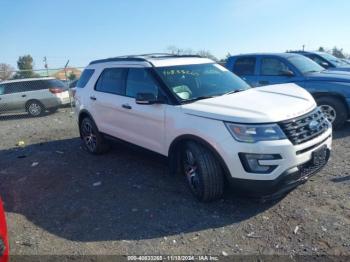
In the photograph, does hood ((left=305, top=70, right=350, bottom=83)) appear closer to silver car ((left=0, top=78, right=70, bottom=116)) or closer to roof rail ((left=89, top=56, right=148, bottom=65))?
roof rail ((left=89, top=56, right=148, bottom=65))

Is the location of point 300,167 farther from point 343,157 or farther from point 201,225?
point 343,157

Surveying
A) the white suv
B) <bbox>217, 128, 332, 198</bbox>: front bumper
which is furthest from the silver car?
<bbox>217, 128, 332, 198</bbox>: front bumper

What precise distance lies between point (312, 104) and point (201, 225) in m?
2.06

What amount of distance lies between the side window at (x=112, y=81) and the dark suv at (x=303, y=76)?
4.03m

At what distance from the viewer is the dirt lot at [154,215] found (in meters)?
3.27

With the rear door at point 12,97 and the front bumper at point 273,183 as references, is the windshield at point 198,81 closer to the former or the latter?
the front bumper at point 273,183

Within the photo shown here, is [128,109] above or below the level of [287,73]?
below

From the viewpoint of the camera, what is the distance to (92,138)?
6.25m

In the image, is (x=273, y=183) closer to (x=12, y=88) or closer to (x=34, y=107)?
(x=34, y=107)

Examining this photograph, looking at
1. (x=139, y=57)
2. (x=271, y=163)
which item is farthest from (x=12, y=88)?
(x=271, y=163)

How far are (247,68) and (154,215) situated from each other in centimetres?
569

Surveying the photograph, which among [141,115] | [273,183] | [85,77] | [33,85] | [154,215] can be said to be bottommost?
[154,215]

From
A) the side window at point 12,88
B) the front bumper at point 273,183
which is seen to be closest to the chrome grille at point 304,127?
the front bumper at point 273,183

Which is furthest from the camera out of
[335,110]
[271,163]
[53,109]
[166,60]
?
[53,109]
